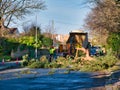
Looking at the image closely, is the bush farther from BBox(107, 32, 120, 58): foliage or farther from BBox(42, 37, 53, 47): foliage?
BBox(42, 37, 53, 47): foliage

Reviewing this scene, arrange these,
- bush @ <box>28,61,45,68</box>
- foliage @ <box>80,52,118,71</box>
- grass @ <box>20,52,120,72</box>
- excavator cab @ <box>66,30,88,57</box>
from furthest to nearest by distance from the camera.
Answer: excavator cab @ <box>66,30,88,57</box>
bush @ <box>28,61,45,68</box>
grass @ <box>20,52,120,72</box>
foliage @ <box>80,52,118,71</box>

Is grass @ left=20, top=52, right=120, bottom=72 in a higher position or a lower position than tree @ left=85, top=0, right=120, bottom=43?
lower

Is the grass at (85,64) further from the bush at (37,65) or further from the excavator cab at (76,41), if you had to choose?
the excavator cab at (76,41)

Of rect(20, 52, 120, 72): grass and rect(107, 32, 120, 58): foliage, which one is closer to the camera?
rect(20, 52, 120, 72): grass

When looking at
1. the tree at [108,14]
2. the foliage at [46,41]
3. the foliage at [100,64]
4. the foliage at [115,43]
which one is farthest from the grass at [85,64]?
the foliage at [46,41]

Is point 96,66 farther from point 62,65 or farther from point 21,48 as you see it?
point 21,48

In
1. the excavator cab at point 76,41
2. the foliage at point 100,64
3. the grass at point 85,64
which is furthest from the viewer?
the excavator cab at point 76,41

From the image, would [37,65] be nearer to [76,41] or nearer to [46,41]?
[76,41]

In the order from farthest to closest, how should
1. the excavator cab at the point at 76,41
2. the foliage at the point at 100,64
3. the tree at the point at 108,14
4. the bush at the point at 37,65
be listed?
the excavator cab at the point at 76,41 < the bush at the point at 37,65 < the foliage at the point at 100,64 < the tree at the point at 108,14

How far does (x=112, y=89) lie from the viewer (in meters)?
15.1

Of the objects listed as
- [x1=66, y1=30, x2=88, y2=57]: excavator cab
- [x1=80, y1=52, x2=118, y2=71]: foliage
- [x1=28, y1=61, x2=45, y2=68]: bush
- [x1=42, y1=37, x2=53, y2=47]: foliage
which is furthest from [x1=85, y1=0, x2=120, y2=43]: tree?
[x1=42, y1=37, x2=53, y2=47]: foliage

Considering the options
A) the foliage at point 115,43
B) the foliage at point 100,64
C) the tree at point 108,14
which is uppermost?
the tree at point 108,14

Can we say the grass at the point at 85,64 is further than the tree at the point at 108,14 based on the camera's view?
Yes

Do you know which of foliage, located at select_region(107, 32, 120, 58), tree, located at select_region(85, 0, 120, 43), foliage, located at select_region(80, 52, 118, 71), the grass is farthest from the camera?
foliage, located at select_region(107, 32, 120, 58)
